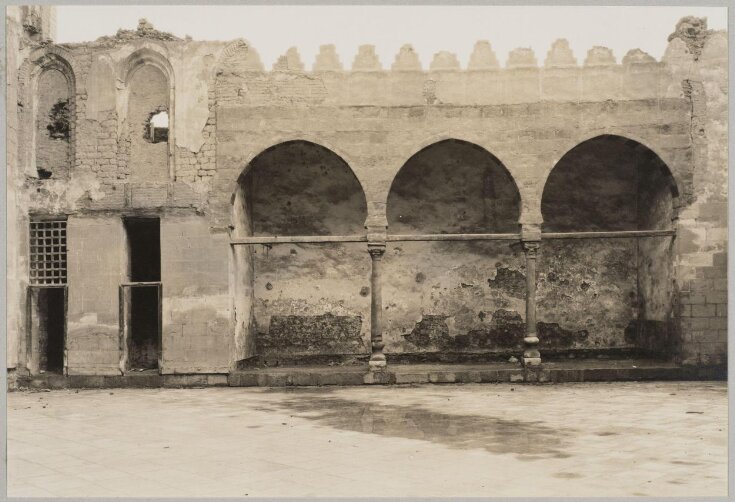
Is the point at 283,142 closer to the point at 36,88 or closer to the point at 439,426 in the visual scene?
the point at 36,88

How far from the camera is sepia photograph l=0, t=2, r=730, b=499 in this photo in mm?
15078

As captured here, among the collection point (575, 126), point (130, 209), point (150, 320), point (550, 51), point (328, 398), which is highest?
point (550, 51)

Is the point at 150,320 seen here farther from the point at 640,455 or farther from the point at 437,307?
the point at 640,455

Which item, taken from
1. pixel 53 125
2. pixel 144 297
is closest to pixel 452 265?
pixel 144 297

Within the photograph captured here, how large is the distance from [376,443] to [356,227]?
9.59m

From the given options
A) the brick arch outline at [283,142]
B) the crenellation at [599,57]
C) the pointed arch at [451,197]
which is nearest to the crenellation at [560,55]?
the crenellation at [599,57]

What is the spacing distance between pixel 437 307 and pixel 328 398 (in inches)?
218

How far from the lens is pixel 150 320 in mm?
17703

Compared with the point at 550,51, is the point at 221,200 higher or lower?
lower

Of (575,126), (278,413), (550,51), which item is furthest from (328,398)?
(550,51)

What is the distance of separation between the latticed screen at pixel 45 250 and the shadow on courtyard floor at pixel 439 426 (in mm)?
6002

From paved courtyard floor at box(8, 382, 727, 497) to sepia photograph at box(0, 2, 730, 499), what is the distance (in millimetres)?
218

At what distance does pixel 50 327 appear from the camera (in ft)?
55.2

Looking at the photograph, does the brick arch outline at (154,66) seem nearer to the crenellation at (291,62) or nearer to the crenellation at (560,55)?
the crenellation at (291,62)
